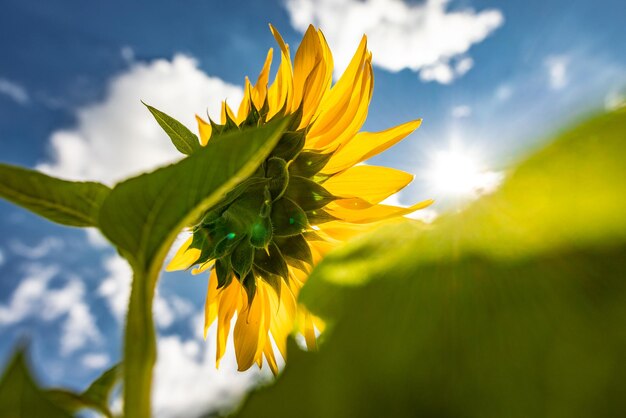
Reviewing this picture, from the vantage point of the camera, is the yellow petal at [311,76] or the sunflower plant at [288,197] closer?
the sunflower plant at [288,197]

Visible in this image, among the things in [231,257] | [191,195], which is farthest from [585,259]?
Result: [231,257]

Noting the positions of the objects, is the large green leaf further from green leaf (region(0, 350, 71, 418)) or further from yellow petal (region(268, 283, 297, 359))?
yellow petal (region(268, 283, 297, 359))

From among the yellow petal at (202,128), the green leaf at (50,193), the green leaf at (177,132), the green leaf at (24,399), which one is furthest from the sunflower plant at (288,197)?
the green leaf at (24,399)

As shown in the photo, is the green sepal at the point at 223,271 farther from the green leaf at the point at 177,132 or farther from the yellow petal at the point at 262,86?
the yellow petal at the point at 262,86

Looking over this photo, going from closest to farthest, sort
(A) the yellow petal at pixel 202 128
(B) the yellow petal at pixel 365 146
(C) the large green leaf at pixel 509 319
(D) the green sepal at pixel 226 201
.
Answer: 1. (C) the large green leaf at pixel 509 319
2. (D) the green sepal at pixel 226 201
3. (B) the yellow petal at pixel 365 146
4. (A) the yellow petal at pixel 202 128

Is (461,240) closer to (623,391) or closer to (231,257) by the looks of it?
(623,391)

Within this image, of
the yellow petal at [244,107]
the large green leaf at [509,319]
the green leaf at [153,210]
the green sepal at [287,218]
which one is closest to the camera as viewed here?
the large green leaf at [509,319]

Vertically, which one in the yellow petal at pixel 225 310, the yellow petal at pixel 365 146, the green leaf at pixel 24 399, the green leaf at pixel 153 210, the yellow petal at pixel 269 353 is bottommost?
the green leaf at pixel 24 399
